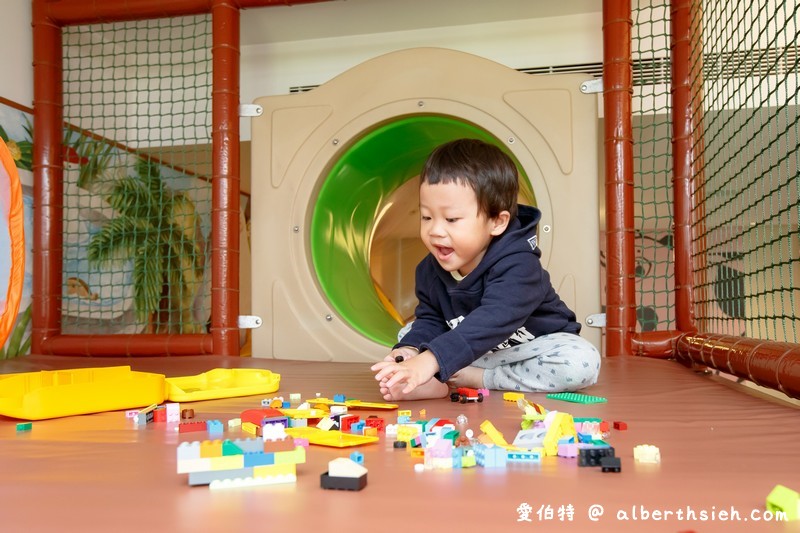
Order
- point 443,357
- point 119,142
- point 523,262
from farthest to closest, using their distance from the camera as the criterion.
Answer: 1. point 119,142
2. point 523,262
3. point 443,357

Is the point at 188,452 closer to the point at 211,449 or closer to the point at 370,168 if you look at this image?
the point at 211,449

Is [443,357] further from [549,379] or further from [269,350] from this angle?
[269,350]

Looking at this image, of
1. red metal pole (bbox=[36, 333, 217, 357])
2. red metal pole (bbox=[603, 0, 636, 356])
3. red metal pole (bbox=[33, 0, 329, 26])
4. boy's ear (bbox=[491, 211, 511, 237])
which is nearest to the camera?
boy's ear (bbox=[491, 211, 511, 237])

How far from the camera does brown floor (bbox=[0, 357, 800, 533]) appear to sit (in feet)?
1.49

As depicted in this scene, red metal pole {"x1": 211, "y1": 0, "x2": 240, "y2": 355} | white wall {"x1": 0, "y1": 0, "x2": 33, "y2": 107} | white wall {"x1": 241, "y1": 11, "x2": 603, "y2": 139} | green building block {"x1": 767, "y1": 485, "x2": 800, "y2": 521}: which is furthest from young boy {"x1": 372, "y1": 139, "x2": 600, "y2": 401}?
white wall {"x1": 0, "y1": 0, "x2": 33, "y2": 107}

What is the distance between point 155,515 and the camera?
0.47 meters

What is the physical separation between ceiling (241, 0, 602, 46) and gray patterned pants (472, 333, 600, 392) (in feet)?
4.21

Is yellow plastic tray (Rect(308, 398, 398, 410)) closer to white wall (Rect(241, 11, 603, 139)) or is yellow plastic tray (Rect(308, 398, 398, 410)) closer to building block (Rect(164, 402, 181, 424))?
building block (Rect(164, 402, 181, 424))

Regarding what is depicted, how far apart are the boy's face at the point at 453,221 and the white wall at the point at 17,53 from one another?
150 cm

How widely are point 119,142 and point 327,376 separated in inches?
55.7

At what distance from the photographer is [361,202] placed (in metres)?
2.23

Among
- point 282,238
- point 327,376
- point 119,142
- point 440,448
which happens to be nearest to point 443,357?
point 440,448

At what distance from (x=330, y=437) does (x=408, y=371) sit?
0.22m

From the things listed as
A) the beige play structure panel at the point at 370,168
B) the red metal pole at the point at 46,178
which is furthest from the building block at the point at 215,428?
the red metal pole at the point at 46,178
